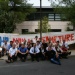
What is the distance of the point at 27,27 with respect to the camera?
130 ft

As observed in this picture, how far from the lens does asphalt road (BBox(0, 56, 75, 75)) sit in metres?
13.2

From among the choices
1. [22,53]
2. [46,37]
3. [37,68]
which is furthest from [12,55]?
[46,37]

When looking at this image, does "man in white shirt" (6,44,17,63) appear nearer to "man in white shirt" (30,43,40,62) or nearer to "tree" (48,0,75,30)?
"man in white shirt" (30,43,40,62)

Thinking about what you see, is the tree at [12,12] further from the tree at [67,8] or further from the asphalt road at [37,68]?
the asphalt road at [37,68]

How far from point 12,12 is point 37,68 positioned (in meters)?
21.3

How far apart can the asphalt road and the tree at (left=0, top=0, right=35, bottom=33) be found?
17414 millimetres

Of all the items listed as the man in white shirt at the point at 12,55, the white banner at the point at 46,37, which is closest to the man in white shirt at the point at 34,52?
the man in white shirt at the point at 12,55

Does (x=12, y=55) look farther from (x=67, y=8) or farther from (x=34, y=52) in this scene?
(x=67, y=8)

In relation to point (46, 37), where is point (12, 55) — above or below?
below

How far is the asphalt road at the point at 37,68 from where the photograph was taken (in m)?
13.2

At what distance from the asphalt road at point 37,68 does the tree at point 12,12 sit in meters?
17.4

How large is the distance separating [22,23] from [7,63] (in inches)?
903

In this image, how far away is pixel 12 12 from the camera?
3491 centimetres

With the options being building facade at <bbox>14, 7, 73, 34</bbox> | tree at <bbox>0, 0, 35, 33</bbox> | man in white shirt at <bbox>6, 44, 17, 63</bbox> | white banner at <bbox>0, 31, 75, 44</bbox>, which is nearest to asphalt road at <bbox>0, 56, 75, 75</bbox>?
man in white shirt at <bbox>6, 44, 17, 63</bbox>
